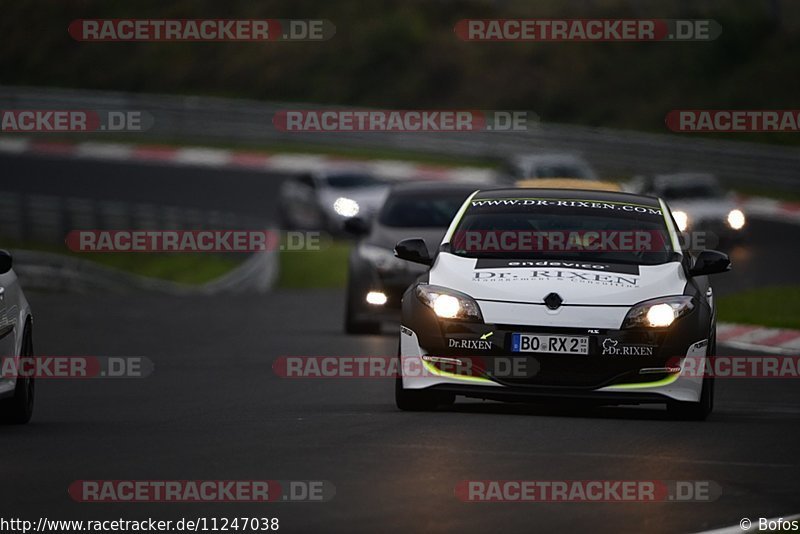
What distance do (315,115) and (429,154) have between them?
203 inches

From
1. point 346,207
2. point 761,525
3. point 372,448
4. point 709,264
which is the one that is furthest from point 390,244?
point 346,207

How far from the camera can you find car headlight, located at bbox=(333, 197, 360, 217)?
38062mm

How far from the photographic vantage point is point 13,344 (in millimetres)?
11117

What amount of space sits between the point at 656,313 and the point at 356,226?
7573 millimetres

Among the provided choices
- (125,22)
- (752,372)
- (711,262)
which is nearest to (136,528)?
(711,262)

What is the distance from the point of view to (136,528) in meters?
7.70

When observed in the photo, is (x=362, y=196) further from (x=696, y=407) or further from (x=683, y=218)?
(x=696, y=407)

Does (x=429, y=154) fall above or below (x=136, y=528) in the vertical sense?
above

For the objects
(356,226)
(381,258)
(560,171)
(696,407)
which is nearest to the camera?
(696,407)

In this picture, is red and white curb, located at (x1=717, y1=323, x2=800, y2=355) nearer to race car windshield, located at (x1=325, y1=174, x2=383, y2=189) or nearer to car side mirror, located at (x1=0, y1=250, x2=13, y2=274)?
car side mirror, located at (x1=0, y1=250, x2=13, y2=274)

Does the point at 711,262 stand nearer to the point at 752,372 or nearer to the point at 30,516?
the point at 752,372

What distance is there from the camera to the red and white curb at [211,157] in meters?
49.2

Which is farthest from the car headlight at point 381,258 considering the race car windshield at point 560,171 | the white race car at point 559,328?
the race car windshield at point 560,171

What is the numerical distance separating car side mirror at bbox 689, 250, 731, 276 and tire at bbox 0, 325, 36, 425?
4247mm
